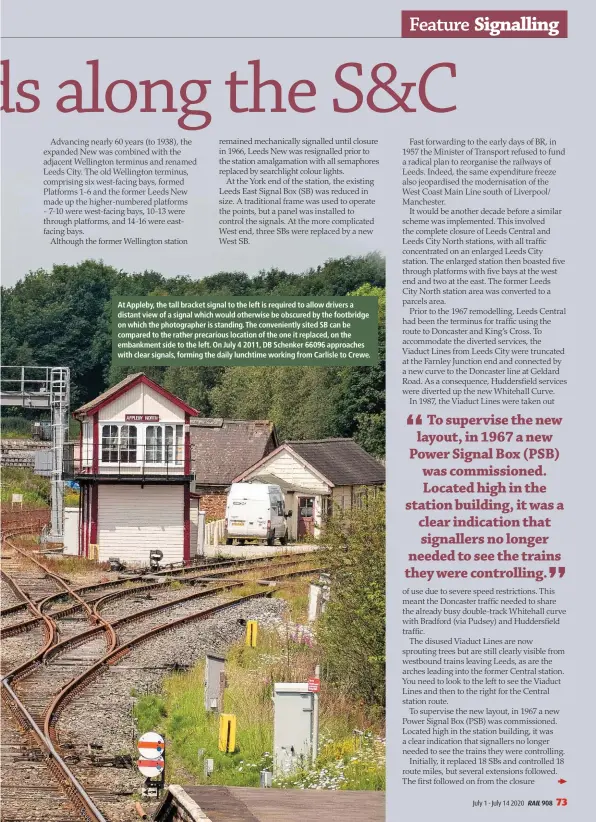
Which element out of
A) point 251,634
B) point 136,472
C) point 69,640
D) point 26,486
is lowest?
point 69,640

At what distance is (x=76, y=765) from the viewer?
1017 cm

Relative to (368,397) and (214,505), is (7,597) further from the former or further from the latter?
(368,397)

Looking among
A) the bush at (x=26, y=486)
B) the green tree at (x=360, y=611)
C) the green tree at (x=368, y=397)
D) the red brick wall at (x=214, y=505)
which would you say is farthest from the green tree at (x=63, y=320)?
the bush at (x=26, y=486)

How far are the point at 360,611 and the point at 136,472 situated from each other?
225 inches

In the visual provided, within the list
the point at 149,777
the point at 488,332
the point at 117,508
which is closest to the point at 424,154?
the point at 488,332

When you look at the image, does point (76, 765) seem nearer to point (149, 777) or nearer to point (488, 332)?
point (149, 777)

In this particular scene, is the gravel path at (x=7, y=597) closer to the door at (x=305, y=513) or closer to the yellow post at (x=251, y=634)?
the yellow post at (x=251, y=634)

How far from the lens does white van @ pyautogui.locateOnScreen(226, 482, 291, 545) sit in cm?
2275

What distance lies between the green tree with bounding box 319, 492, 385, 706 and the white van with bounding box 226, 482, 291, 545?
10.6 m

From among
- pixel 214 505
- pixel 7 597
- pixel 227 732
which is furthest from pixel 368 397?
pixel 214 505

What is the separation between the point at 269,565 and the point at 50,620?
4384 mm

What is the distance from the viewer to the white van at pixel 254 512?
2275cm

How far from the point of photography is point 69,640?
1495 cm

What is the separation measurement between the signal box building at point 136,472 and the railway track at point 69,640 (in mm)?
1030
